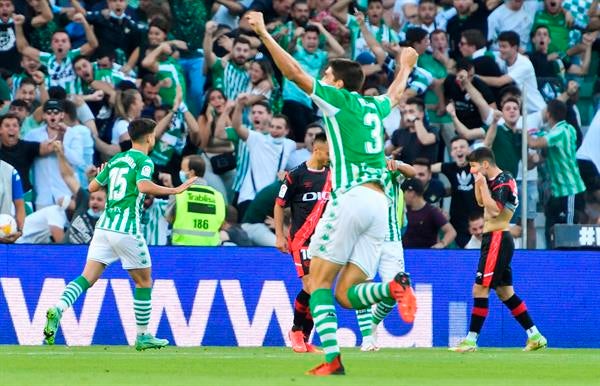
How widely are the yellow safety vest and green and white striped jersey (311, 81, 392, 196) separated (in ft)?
20.6

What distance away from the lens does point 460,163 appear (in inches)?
734

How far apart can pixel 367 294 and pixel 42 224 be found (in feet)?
26.9

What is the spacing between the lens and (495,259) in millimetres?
14844

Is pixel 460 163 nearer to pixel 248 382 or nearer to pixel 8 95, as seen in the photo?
pixel 8 95

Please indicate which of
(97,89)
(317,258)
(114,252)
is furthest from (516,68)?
(317,258)

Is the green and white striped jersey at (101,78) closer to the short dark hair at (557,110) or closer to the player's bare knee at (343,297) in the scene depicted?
the short dark hair at (557,110)

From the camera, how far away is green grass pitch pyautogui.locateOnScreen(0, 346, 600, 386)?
33.1ft

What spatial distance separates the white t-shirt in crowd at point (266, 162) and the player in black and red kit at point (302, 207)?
12.8 ft

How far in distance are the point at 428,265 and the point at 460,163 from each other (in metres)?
2.62

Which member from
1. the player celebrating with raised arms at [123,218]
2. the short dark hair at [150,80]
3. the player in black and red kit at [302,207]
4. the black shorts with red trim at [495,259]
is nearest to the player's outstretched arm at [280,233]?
the player in black and red kit at [302,207]

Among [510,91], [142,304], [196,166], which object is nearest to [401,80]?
[142,304]

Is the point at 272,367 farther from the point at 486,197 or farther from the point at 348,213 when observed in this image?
the point at 486,197

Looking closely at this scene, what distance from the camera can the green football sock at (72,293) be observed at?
13781 millimetres

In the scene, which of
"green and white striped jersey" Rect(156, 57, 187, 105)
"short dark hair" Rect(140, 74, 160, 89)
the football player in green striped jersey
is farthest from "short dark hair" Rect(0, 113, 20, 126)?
the football player in green striped jersey
